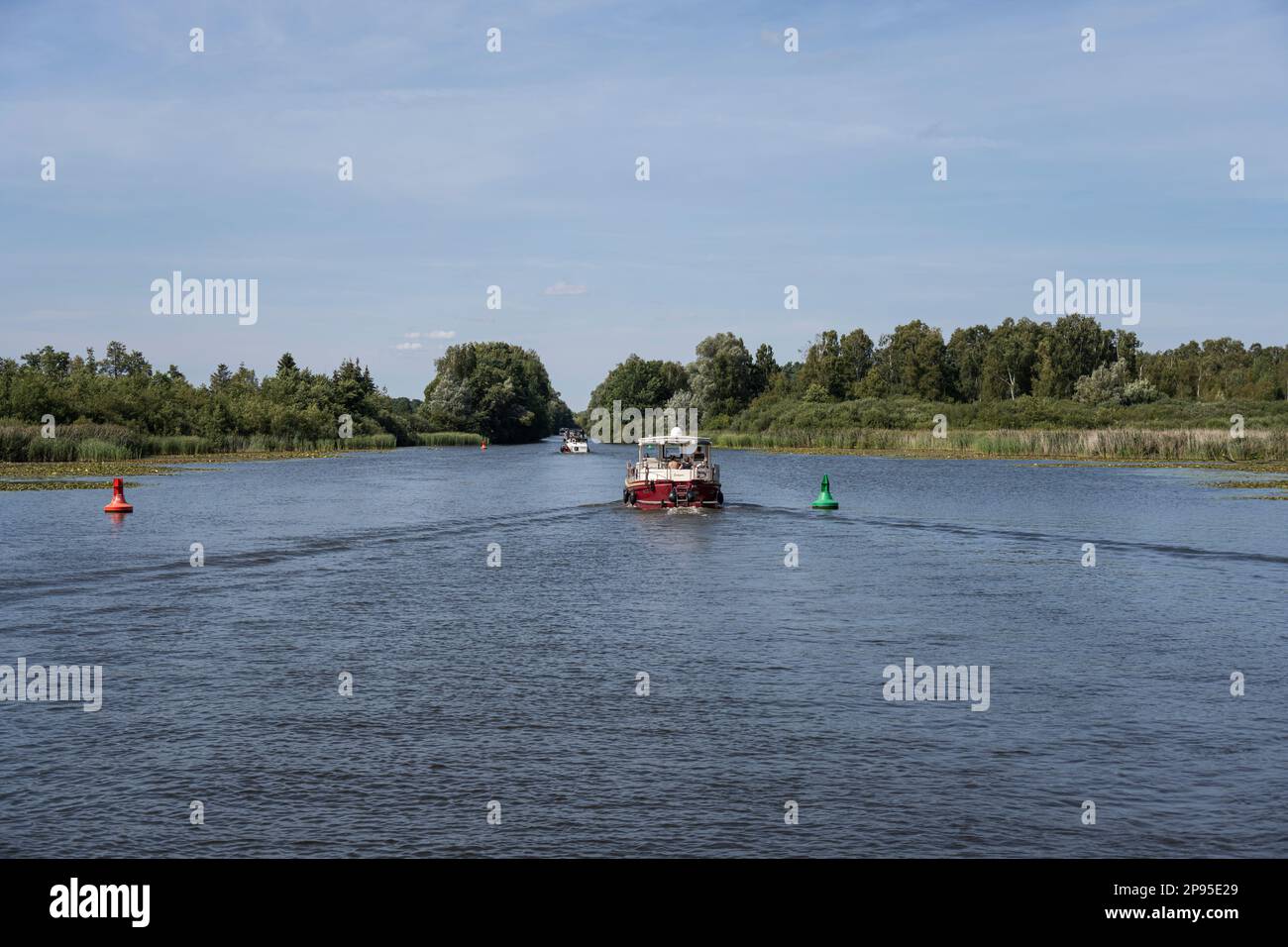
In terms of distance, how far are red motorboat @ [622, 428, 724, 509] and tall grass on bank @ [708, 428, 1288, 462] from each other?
5844 centimetres

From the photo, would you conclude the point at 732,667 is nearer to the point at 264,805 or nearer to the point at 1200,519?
the point at 264,805

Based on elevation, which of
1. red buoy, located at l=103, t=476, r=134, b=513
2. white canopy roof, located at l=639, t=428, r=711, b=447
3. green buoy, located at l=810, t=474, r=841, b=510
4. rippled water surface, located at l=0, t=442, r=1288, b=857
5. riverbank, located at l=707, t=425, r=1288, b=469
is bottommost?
rippled water surface, located at l=0, t=442, r=1288, b=857

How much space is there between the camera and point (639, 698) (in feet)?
59.5

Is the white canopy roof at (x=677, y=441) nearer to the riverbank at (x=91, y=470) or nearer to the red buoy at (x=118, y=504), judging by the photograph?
the red buoy at (x=118, y=504)

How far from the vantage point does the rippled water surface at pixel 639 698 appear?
12422mm

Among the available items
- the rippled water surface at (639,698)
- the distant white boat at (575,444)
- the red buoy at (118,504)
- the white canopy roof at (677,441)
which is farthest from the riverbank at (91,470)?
the distant white boat at (575,444)

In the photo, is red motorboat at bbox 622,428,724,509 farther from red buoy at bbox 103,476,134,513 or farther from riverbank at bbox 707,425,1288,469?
riverbank at bbox 707,425,1288,469

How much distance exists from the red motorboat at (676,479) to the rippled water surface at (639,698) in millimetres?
13411

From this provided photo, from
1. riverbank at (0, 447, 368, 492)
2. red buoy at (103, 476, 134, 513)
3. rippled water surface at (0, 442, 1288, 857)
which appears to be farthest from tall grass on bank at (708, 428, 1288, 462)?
red buoy at (103, 476, 134, 513)

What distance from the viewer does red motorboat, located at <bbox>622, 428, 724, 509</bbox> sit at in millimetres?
57688

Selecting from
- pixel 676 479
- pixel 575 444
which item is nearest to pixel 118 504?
pixel 676 479

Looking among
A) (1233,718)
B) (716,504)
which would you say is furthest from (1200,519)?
(1233,718)
